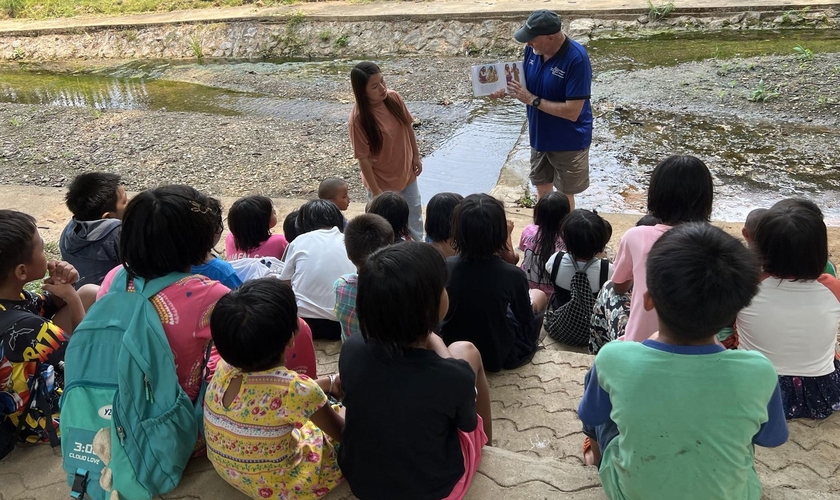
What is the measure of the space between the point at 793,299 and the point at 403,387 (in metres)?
1.56

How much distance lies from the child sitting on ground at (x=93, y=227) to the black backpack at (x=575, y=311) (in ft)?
7.94

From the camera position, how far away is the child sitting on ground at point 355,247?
2.75 m

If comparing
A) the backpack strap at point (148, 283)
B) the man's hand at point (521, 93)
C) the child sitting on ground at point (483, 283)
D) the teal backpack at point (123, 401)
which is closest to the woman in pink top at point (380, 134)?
the man's hand at point (521, 93)

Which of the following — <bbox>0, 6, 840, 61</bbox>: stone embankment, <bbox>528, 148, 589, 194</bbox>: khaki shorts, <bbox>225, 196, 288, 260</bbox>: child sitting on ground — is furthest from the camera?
<bbox>0, 6, 840, 61</bbox>: stone embankment

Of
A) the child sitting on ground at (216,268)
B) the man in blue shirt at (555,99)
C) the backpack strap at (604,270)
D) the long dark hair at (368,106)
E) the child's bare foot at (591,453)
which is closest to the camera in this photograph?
the child's bare foot at (591,453)

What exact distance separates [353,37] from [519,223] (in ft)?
36.5

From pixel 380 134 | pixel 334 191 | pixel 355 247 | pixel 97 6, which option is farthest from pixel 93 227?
pixel 97 6

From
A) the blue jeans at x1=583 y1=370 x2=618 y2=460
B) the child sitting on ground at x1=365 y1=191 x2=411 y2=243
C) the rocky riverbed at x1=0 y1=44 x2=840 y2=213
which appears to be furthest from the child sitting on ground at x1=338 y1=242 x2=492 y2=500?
the rocky riverbed at x1=0 y1=44 x2=840 y2=213

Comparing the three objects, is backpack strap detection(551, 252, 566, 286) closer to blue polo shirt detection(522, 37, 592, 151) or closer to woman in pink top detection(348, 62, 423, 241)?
woman in pink top detection(348, 62, 423, 241)

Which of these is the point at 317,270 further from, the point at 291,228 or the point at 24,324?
the point at 24,324

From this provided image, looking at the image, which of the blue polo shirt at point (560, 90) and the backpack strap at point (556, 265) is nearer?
the backpack strap at point (556, 265)

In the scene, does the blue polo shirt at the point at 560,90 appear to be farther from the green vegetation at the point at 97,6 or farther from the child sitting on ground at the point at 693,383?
the green vegetation at the point at 97,6

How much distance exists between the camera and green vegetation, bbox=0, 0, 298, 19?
1888 cm

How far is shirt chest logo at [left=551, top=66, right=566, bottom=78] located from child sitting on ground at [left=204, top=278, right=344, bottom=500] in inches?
117
